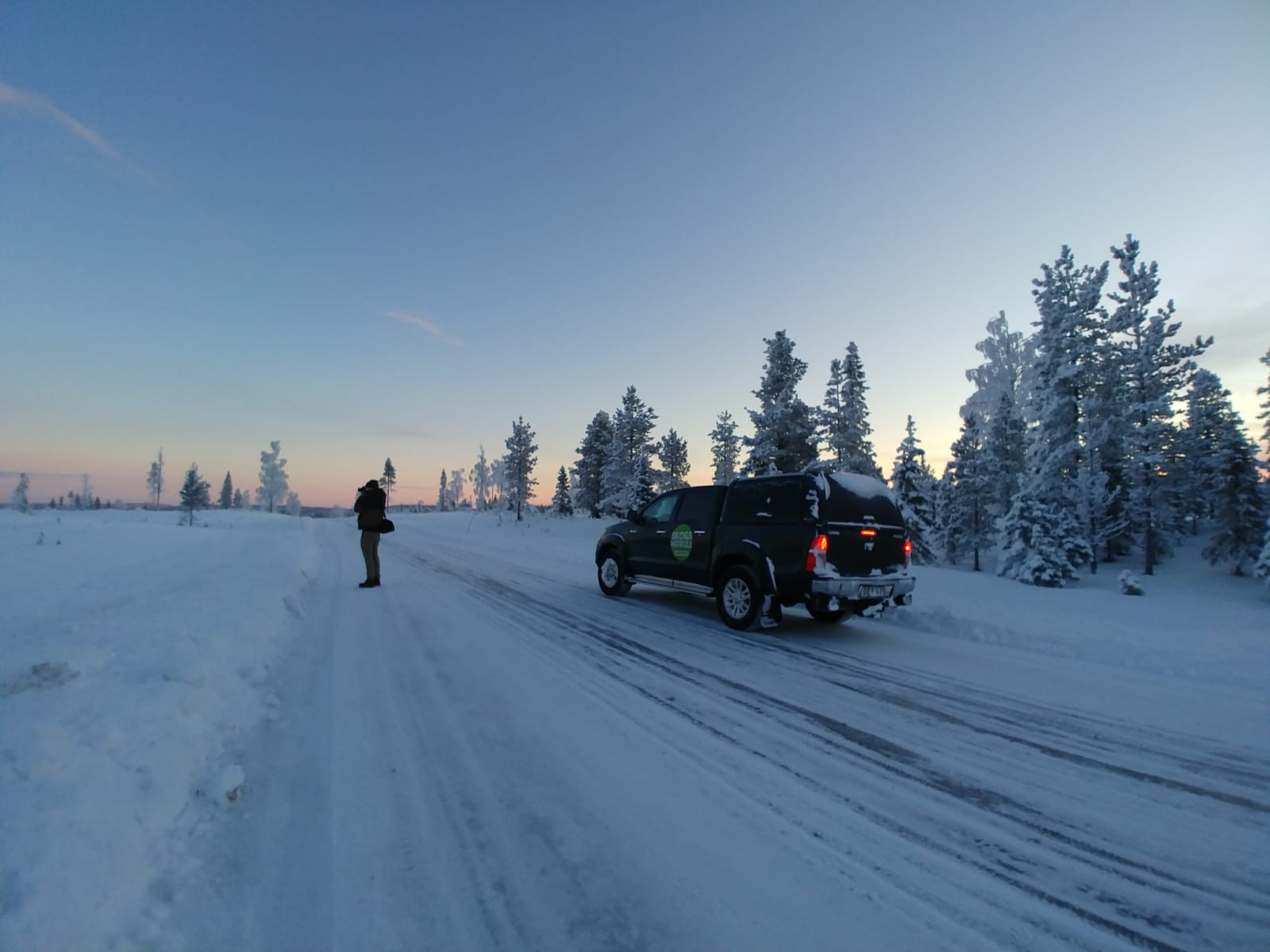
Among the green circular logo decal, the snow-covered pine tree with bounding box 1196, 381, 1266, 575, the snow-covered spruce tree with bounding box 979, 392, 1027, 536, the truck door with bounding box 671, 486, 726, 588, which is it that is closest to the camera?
the truck door with bounding box 671, 486, 726, 588

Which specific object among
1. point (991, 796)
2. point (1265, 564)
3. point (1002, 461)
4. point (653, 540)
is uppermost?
point (1002, 461)

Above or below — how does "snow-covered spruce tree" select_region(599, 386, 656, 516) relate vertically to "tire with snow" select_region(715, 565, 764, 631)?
above

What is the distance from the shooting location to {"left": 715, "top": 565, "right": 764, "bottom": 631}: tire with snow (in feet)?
24.4

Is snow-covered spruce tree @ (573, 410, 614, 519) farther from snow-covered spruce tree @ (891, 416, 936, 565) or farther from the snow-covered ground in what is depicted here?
the snow-covered ground

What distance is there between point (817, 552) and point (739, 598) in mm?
1424

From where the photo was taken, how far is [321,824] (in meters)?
2.81

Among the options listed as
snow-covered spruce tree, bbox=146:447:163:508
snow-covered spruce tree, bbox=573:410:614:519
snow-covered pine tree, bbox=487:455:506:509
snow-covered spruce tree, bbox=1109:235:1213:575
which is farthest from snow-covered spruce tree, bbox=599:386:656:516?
snow-covered spruce tree, bbox=146:447:163:508

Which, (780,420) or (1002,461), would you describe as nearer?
(780,420)

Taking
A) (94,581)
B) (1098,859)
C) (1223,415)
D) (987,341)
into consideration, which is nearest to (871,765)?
(1098,859)

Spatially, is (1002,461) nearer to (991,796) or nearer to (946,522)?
(946,522)

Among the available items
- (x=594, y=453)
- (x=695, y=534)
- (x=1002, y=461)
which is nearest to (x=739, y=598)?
(x=695, y=534)

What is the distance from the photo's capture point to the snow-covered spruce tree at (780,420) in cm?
2742

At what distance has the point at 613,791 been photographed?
3.18 metres

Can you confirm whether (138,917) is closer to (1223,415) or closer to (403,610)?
(403,610)
